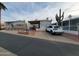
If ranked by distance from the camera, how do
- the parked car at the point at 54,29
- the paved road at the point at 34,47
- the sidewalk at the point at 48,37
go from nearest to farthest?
1. the paved road at the point at 34,47
2. the sidewalk at the point at 48,37
3. the parked car at the point at 54,29

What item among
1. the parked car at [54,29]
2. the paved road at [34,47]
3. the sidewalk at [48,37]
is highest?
the parked car at [54,29]

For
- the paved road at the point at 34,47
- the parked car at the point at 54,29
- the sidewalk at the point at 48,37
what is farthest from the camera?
the parked car at the point at 54,29

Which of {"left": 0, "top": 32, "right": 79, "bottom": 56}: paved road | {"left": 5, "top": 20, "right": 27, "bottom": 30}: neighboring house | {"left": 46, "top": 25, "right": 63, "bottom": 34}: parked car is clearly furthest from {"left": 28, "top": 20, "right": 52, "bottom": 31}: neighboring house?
{"left": 0, "top": 32, "right": 79, "bottom": 56}: paved road

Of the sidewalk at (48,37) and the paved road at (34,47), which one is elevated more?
the sidewalk at (48,37)

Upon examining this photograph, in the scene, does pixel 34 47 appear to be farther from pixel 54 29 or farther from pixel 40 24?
pixel 54 29

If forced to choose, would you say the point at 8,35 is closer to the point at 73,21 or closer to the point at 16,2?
the point at 16,2

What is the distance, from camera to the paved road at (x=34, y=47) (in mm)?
5012

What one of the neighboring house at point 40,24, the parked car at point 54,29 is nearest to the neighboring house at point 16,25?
the neighboring house at point 40,24

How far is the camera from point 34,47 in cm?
522

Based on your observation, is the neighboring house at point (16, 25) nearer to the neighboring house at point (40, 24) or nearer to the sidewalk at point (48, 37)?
the sidewalk at point (48, 37)

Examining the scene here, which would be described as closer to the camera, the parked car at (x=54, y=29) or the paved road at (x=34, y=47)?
the paved road at (x=34, y=47)

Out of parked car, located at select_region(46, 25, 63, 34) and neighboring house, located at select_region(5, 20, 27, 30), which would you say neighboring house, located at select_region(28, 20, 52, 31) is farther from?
neighboring house, located at select_region(5, 20, 27, 30)

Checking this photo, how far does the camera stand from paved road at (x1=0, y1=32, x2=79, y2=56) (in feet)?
16.4

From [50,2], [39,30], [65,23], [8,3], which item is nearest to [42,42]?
[39,30]
